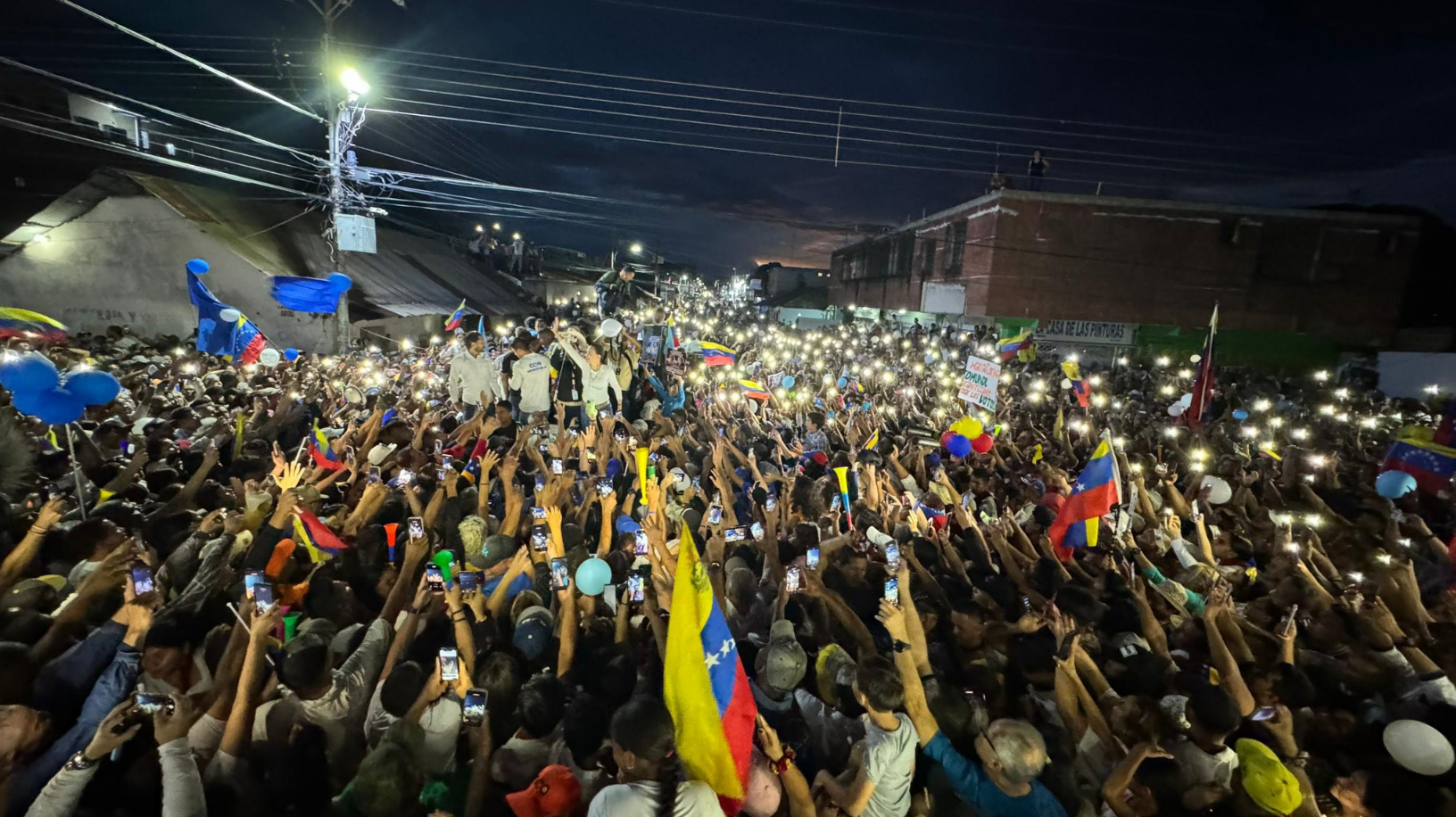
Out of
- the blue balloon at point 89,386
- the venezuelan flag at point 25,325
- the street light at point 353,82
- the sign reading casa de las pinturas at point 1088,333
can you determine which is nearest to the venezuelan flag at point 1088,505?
the blue balloon at point 89,386

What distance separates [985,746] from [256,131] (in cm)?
3613

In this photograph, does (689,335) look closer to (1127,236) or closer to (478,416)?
(1127,236)

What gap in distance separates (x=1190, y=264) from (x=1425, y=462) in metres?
22.0

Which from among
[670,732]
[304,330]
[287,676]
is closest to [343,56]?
[304,330]

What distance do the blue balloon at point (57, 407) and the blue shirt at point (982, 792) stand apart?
6604 mm

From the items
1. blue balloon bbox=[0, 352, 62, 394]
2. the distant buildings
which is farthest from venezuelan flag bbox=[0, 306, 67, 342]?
the distant buildings

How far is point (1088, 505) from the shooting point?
224 inches

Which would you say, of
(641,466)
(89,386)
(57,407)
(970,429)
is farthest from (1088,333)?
(57,407)

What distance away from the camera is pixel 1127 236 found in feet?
85.8

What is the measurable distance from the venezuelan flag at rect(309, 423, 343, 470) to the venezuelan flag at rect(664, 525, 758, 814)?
491 cm

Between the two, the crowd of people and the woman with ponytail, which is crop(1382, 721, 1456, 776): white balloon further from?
the woman with ponytail

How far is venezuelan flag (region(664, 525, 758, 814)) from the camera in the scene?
284 cm

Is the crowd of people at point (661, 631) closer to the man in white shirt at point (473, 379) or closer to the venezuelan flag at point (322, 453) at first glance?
the venezuelan flag at point (322, 453)

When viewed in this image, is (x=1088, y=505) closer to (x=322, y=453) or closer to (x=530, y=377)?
(x=530, y=377)
